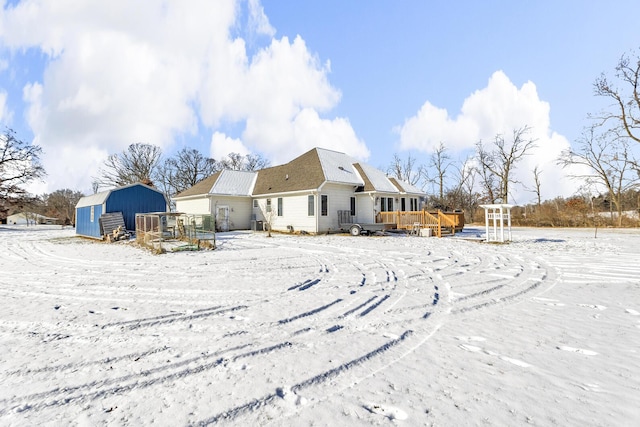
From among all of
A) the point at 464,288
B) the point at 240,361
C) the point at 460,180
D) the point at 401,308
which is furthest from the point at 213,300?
the point at 460,180

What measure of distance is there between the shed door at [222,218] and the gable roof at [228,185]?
4.10 ft

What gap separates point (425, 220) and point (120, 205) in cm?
1949

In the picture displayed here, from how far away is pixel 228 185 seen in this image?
25.9 metres

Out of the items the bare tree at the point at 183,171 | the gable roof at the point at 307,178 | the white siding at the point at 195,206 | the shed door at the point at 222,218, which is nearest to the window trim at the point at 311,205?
the gable roof at the point at 307,178

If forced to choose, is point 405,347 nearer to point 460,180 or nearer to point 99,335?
point 99,335

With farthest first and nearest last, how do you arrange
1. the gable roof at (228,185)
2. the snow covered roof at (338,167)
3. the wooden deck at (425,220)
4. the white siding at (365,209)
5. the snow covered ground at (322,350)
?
the gable roof at (228,185) < the white siding at (365,209) < the snow covered roof at (338,167) < the wooden deck at (425,220) < the snow covered ground at (322,350)

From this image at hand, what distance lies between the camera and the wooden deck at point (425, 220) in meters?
19.7

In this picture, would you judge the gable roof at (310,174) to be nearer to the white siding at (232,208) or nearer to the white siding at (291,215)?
the white siding at (291,215)

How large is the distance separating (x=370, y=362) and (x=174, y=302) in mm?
3811

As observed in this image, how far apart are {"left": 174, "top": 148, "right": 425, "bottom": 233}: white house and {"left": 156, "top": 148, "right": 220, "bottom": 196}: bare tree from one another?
21.7m

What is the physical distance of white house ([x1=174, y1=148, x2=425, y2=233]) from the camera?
21500 millimetres

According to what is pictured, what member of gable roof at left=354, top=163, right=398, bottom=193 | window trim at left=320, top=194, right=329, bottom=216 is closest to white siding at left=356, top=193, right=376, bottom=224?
gable roof at left=354, top=163, right=398, bottom=193

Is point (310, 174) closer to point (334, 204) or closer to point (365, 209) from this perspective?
point (334, 204)

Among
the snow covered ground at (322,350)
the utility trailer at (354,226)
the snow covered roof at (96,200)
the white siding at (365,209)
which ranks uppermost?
the snow covered roof at (96,200)
